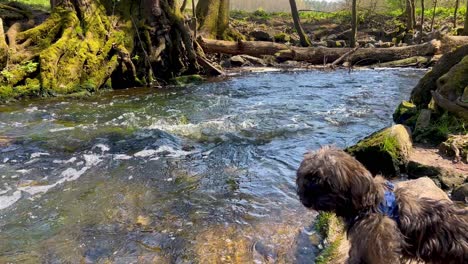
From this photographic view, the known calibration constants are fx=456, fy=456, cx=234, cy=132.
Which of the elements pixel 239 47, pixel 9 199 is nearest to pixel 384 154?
pixel 9 199

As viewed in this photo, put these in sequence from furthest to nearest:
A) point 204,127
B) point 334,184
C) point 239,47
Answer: point 239,47 → point 204,127 → point 334,184

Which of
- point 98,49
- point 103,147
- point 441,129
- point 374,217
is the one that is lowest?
point 103,147

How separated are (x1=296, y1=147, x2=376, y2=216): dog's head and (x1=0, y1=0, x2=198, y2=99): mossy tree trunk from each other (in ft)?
39.8

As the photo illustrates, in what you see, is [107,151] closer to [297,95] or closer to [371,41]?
[297,95]

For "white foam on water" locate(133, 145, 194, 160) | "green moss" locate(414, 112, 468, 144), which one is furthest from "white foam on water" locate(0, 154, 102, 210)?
"green moss" locate(414, 112, 468, 144)

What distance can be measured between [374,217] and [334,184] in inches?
19.6

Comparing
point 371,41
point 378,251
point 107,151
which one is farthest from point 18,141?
point 371,41

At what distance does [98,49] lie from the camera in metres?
16.4

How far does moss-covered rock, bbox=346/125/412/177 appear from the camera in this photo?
735 centimetres

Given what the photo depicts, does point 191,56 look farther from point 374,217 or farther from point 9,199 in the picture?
point 374,217

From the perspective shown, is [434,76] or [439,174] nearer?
[439,174]

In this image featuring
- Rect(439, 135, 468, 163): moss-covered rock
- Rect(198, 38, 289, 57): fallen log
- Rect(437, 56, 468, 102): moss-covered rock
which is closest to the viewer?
Rect(439, 135, 468, 163): moss-covered rock

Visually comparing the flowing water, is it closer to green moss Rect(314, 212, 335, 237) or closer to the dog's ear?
green moss Rect(314, 212, 335, 237)

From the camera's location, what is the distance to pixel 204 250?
546 cm
